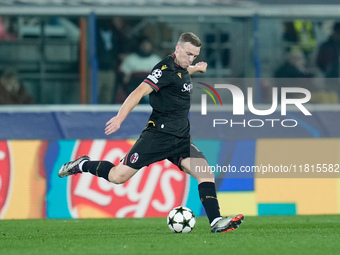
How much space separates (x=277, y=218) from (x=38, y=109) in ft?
13.8

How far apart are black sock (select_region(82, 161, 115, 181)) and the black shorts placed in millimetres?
380

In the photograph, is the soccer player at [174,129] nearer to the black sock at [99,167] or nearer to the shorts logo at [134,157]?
the shorts logo at [134,157]

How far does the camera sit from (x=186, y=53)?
901 cm

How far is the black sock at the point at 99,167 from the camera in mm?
9609

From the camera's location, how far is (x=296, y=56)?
16.0 meters

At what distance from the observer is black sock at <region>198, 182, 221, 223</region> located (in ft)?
29.6

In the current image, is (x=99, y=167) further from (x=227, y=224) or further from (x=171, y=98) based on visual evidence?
(x=227, y=224)

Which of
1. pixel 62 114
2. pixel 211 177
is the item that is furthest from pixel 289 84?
pixel 211 177

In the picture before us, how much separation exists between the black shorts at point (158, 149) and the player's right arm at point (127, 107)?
54cm

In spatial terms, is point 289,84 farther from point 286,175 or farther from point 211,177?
point 211,177
